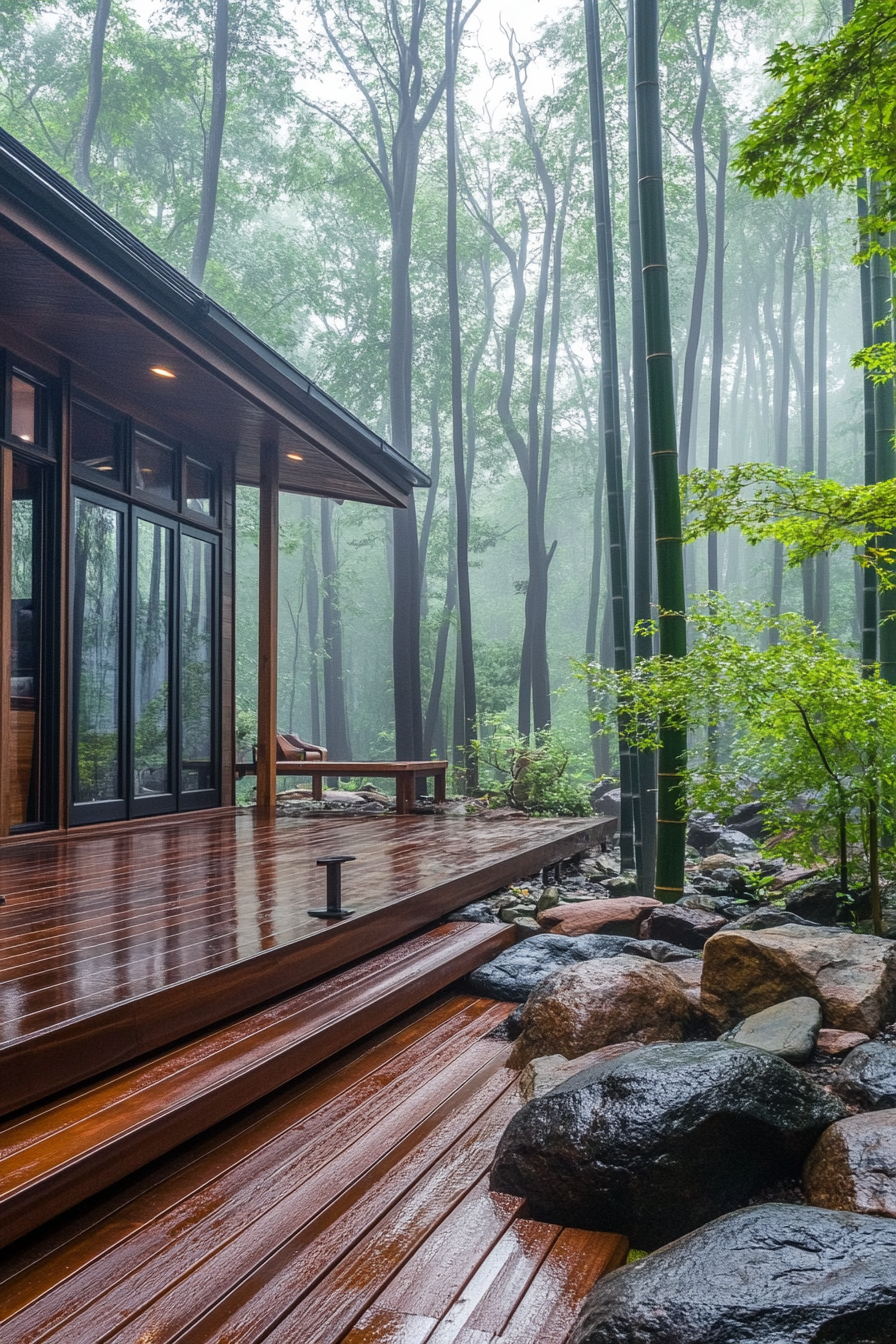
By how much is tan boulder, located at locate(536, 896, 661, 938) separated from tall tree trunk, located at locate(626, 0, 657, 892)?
1321 mm

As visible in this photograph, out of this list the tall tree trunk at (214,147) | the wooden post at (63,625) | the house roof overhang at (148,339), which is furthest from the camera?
the tall tree trunk at (214,147)

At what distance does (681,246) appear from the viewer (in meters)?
19.9

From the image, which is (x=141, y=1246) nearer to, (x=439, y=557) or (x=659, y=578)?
(x=659, y=578)

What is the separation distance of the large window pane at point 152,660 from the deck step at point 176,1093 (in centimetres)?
329

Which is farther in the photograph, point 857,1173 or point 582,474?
point 582,474

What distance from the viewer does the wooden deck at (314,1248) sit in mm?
1432

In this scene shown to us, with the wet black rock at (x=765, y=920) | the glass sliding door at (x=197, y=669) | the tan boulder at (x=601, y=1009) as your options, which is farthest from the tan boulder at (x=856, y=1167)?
the glass sliding door at (x=197, y=669)

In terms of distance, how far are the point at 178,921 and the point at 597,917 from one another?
209cm

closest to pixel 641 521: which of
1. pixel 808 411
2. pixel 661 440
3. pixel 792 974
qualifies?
pixel 661 440

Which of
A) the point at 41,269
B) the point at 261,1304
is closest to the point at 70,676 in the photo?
the point at 41,269

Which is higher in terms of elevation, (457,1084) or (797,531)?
(797,531)

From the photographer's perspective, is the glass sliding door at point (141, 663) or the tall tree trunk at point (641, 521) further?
the tall tree trunk at point (641, 521)

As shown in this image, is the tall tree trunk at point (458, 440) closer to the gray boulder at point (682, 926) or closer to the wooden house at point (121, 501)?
the wooden house at point (121, 501)

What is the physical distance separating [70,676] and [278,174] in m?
16.0
